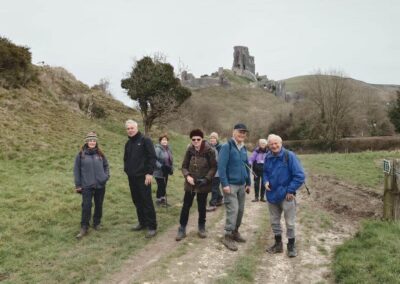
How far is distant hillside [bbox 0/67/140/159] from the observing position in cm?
1722

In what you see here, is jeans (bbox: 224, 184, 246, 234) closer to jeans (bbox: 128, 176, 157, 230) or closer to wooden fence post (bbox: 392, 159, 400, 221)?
jeans (bbox: 128, 176, 157, 230)

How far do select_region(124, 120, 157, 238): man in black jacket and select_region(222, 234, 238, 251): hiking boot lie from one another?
5.59 feet

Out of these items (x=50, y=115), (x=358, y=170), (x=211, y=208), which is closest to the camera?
(x=211, y=208)

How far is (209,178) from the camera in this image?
757 cm

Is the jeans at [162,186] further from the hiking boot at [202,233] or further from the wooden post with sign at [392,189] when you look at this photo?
the wooden post with sign at [392,189]

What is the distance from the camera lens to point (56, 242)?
7852mm

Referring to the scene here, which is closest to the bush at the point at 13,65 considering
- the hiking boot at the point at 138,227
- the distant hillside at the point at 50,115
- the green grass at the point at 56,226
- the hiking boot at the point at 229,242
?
the distant hillside at the point at 50,115

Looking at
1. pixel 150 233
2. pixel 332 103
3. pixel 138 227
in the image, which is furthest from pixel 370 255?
pixel 332 103

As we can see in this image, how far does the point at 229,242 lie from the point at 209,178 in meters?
1.39

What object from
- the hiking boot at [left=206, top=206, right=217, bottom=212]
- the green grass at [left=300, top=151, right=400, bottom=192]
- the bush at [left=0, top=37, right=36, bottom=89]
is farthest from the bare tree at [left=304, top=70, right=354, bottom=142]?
the hiking boot at [left=206, top=206, right=217, bottom=212]

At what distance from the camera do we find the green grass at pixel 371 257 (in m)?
5.65

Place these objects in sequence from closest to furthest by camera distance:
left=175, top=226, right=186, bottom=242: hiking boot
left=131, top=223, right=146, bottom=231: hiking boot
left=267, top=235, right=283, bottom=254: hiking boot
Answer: left=267, top=235, right=283, bottom=254: hiking boot < left=175, top=226, right=186, bottom=242: hiking boot < left=131, top=223, right=146, bottom=231: hiking boot

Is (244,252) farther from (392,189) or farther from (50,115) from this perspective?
(50,115)

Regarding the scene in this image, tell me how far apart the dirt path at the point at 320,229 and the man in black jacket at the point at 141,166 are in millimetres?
2757
